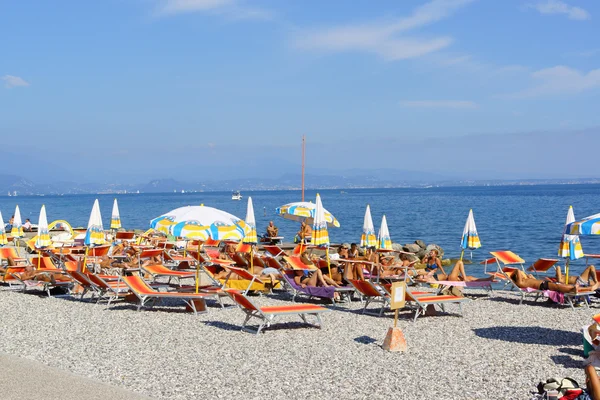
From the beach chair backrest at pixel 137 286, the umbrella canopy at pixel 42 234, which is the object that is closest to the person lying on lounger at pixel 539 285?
the beach chair backrest at pixel 137 286

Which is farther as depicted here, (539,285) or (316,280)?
(316,280)

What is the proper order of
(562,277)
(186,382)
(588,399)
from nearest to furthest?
(588,399)
(186,382)
(562,277)

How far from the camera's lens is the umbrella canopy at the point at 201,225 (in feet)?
32.2

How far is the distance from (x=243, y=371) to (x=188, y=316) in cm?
350

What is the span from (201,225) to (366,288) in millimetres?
2668

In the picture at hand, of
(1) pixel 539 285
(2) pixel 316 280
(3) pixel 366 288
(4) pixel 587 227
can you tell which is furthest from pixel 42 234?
(4) pixel 587 227

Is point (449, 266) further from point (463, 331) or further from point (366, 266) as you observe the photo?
point (463, 331)

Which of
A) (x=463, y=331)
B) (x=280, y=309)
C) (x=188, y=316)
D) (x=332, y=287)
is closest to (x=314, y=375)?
(x=280, y=309)

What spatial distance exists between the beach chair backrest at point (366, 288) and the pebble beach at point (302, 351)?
390 millimetres

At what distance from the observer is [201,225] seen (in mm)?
9914

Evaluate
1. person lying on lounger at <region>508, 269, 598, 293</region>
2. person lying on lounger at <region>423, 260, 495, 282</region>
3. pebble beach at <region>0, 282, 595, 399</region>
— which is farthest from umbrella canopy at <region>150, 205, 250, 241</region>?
person lying on lounger at <region>508, 269, 598, 293</region>

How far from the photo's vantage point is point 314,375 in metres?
6.36

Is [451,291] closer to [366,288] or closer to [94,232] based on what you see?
[366,288]

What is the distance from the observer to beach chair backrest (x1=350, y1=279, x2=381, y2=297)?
10.0 meters
